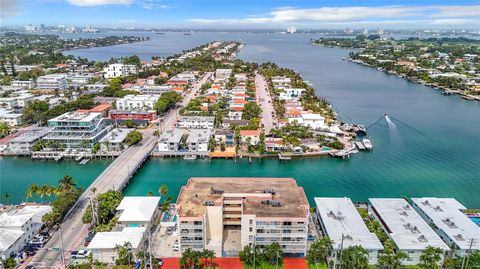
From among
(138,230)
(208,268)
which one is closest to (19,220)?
(138,230)

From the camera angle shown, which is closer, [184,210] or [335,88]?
[184,210]

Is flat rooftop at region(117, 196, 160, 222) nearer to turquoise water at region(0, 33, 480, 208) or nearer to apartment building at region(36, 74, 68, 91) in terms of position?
turquoise water at region(0, 33, 480, 208)

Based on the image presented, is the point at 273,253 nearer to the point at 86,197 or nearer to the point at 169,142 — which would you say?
the point at 86,197

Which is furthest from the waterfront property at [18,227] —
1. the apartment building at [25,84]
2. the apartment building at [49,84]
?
the apartment building at [25,84]

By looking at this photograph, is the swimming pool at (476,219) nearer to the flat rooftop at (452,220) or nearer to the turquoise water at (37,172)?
the flat rooftop at (452,220)

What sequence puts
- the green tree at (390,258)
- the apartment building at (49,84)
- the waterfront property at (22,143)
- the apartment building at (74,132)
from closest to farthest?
the green tree at (390,258) → the waterfront property at (22,143) → the apartment building at (74,132) → the apartment building at (49,84)

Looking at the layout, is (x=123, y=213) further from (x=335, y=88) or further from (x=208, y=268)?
(x=335, y=88)

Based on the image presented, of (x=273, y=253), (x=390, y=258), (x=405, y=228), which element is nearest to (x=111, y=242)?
(x=273, y=253)
